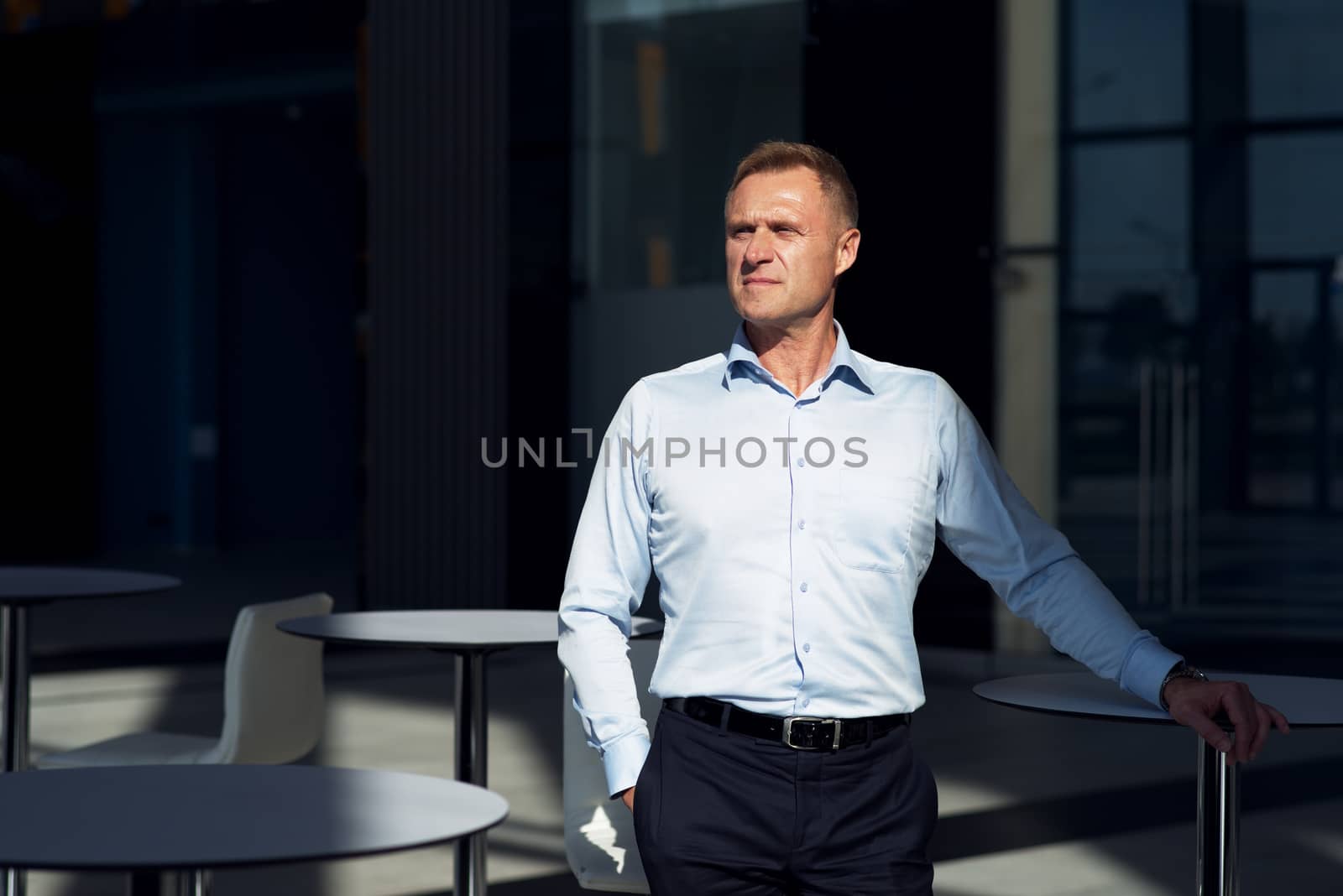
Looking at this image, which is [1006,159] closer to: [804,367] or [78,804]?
[804,367]

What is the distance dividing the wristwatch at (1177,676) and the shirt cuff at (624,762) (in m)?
0.67

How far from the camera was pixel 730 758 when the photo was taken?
2051mm

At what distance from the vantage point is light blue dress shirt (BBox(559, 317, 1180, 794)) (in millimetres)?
2096

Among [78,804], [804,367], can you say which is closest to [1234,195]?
[804,367]

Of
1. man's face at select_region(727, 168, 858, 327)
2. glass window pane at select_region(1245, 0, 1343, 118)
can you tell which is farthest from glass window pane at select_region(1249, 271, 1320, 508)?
man's face at select_region(727, 168, 858, 327)

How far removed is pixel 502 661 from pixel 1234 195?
15.5 feet

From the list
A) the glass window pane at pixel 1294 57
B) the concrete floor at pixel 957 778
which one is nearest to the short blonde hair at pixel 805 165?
the concrete floor at pixel 957 778

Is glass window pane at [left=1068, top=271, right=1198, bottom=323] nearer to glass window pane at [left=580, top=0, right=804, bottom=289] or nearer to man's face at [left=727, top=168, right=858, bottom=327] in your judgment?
glass window pane at [left=580, top=0, right=804, bottom=289]

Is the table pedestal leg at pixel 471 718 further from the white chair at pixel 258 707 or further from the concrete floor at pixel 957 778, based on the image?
the concrete floor at pixel 957 778

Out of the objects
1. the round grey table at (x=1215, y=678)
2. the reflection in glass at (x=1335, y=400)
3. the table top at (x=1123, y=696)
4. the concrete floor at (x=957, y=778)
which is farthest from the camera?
the reflection in glass at (x=1335, y=400)

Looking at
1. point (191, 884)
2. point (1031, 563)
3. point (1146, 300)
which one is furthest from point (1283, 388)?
point (191, 884)

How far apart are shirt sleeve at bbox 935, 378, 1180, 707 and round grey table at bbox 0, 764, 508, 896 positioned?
0.73 metres

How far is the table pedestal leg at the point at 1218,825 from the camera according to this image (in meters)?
A: 2.62

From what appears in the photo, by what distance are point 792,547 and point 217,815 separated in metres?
0.76
